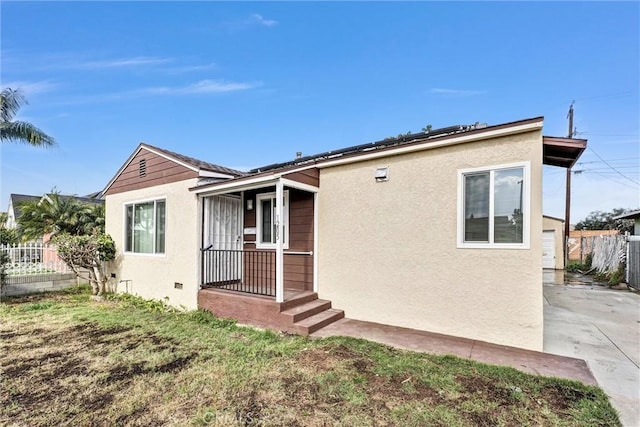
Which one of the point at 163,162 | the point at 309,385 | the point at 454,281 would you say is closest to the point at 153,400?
the point at 309,385

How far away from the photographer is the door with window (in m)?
6.80

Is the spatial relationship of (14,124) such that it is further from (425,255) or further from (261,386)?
(425,255)

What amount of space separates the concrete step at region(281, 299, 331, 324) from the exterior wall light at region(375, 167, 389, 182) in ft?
8.94

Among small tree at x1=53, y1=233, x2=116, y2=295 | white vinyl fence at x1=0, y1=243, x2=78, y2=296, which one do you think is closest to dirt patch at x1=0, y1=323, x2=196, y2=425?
small tree at x1=53, y1=233, x2=116, y2=295

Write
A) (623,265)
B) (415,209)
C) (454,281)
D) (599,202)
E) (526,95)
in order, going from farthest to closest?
1. (599,202)
2. (623,265)
3. (526,95)
4. (415,209)
5. (454,281)

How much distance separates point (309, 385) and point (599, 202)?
35.8 m

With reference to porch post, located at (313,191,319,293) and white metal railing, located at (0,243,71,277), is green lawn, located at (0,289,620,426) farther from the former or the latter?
white metal railing, located at (0,243,71,277)

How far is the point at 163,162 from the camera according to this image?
7332 mm

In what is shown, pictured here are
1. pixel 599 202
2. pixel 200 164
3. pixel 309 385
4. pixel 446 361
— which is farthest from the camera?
pixel 599 202

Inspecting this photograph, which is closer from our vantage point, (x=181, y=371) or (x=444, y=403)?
(x=444, y=403)

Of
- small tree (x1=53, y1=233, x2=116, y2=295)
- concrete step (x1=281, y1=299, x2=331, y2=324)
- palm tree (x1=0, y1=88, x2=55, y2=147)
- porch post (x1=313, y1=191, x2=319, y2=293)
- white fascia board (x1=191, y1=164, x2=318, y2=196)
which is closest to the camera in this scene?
concrete step (x1=281, y1=299, x2=331, y2=324)

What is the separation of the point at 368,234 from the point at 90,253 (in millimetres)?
7526

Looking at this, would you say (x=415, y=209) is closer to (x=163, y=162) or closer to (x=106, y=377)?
(x=106, y=377)

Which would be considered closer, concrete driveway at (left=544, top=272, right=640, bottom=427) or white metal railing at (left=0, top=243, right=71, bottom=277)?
concrete driveway at (left=544, top=272, right=640, bottom=427)
